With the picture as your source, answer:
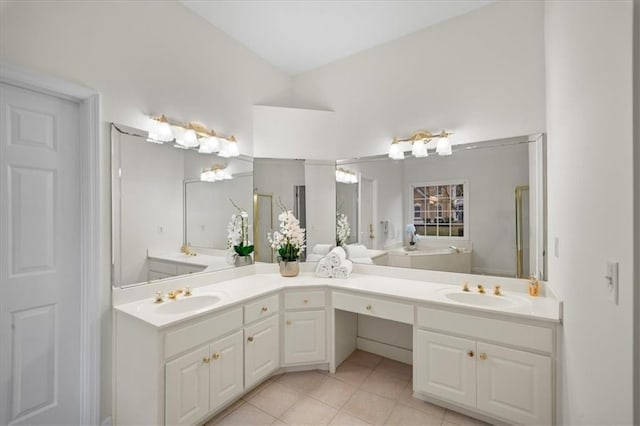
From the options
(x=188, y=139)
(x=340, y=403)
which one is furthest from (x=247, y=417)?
(x=188, y=139)

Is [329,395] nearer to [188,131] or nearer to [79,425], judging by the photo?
[79,425]

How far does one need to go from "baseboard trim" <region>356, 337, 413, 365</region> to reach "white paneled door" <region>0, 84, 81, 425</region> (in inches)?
84.4

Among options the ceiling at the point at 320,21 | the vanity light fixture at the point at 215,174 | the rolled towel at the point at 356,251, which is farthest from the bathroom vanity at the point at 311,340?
the ceiling at the point at 320,21

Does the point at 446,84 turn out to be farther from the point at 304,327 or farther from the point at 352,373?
the point at 352,373

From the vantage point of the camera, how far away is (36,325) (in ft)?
5.20

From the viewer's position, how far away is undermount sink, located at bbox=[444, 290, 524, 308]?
1985mm

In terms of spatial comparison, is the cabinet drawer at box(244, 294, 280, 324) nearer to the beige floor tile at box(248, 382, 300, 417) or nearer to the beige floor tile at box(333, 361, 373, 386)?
the beige floor tile at box(248, 382, 300, 417)

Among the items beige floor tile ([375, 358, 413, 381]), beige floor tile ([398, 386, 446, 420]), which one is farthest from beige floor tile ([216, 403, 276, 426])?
beige floor tile ([375, 358, 413, 381])

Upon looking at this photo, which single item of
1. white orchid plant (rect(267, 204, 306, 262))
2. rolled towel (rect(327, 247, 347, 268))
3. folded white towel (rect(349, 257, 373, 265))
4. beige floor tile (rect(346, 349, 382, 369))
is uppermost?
white orchid plant (rect(267, 204, 306, 262))

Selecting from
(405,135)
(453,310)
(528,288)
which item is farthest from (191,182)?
(528,288)

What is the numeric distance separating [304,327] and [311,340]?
0.12m

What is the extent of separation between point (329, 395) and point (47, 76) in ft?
8.59

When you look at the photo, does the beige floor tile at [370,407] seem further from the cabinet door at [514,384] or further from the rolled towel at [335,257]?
the rolled towel at [335,257]

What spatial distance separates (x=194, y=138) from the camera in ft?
7.30
